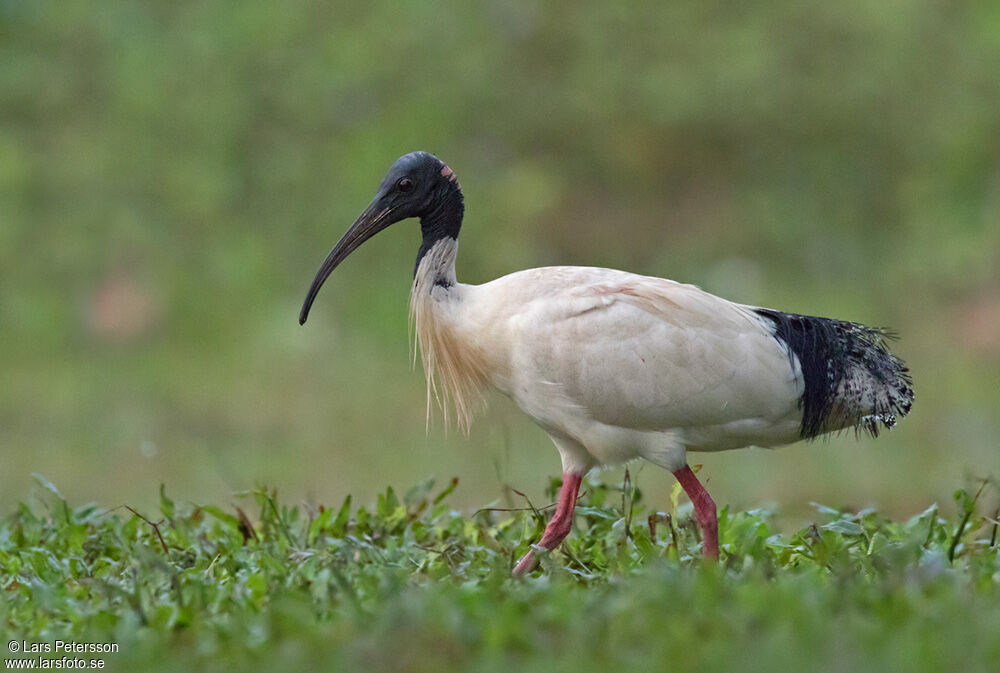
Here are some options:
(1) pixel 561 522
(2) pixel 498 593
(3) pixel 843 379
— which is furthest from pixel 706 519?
(2) pixel 498 593

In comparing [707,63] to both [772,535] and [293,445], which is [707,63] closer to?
[293,445]

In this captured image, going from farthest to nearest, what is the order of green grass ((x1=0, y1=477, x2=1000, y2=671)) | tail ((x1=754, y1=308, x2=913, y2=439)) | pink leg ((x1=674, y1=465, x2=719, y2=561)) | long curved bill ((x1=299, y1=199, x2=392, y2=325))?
long curved bill ((x1=299, y1=199, x2=392, y2=325)) → tail ((x1=754, y1=308, x2=913, y2=439)) → pink leg ((x1=674, y1=465, x2=719, y2=561)) → green grass ((x1=0, y1=477, x2=1000, y2=671))

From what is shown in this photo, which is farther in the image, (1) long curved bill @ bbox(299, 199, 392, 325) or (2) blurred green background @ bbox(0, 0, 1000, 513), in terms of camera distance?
(2) blurred green background @ bbox(0, 0, 1000, 513)

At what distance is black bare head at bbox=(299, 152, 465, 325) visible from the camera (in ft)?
19.7

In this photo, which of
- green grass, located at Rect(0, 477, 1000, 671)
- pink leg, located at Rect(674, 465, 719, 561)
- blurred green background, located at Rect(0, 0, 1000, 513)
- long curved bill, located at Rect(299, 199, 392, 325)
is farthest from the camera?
blurred green background, located at Rect(0, 0, 1000, 513)

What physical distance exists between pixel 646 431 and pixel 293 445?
613cm

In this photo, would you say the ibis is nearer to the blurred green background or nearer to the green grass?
the green grass

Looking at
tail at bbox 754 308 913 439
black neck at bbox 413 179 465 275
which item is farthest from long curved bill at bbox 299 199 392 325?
tail at bbox 754 308 913 439

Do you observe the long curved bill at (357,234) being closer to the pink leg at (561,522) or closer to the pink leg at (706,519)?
the pink leg at (561,522)

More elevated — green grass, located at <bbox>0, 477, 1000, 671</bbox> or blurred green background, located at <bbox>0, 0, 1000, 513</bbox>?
blurred green background, located at <bbox>0, 0, 1000, 513</bbox>

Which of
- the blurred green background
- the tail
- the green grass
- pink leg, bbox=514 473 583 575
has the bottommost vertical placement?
the green grass

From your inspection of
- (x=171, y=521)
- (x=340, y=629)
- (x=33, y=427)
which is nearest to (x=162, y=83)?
(x=33, y=427)

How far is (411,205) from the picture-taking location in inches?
238

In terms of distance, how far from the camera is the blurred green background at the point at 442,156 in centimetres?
1319
